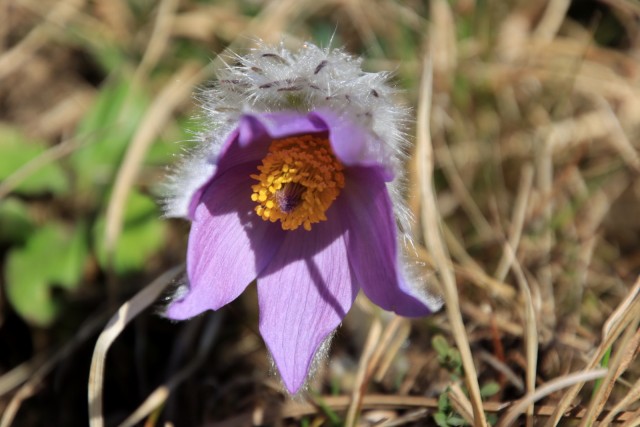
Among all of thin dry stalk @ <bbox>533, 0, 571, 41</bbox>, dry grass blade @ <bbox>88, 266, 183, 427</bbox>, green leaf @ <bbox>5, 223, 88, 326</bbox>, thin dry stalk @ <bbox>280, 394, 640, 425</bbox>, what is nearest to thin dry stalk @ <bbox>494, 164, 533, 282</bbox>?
thin dry stalk @ <bbox>280, 394, 640, 425</bbox>

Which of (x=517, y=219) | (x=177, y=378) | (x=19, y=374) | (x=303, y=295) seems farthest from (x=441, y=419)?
(x=19, y=374)

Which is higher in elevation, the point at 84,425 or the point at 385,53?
the point at 385,53

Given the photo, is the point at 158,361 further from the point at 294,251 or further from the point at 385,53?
the point at 385,53

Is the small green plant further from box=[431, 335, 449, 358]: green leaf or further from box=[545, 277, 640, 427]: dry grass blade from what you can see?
box=[545, 277, 640, 427]: dry grass blade

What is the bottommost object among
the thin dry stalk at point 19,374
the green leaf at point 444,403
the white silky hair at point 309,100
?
the thin dry stalk at point 19,374

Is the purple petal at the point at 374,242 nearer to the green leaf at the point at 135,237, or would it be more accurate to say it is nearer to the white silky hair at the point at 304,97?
the white silky hair at the point at 304,97

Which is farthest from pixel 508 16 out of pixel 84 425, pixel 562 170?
pixel 84 425

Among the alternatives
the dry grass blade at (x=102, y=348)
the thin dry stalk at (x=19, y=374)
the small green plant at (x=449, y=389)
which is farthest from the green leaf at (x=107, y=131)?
the small green plant at (x=449, y=389)
